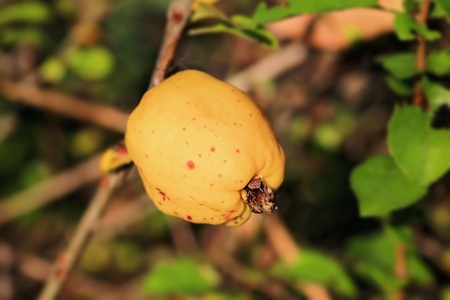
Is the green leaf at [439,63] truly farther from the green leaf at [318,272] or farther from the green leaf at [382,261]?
the green leaf at [318,272]

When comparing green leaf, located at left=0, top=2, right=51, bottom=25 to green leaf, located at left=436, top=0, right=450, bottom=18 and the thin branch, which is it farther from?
green leaf, located at left=436, top=0, right=450, bottom=18

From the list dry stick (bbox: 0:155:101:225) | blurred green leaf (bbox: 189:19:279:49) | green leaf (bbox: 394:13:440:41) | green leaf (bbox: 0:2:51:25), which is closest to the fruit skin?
blurred green leaf (bbox: 189:19:279:49)

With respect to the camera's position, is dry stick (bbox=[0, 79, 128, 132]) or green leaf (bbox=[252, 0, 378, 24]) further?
dry stick (bbox=[0, 79, 128, 132])

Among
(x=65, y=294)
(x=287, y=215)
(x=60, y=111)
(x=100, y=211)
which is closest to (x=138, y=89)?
(x=60, y=111)

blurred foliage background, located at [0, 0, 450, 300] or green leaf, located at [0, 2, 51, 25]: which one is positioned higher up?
green leaf, located at [0, 2, 51, 25]

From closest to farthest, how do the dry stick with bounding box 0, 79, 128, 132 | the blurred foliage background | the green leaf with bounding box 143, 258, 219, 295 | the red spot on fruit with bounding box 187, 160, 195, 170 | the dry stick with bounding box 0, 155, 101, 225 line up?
the red spot on fruit with bounding box 187, 160, 195, 170 < the green leaf with bounding box 143, 258, 219, 295 < the blurred foliage background < the dry stick with bounding box 0, 79, 128, 132 < the dry stick with bounding box 0, 155, 101, 225

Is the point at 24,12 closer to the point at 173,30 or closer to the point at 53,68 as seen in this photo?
the point at 53,68

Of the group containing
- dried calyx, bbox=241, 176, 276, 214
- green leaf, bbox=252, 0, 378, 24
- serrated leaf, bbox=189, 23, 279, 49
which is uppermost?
green leaf, bbox=252, 0, 378, 24

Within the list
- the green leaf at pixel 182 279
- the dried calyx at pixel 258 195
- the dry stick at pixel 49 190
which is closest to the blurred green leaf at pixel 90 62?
the dry stick at pixel 49 190
